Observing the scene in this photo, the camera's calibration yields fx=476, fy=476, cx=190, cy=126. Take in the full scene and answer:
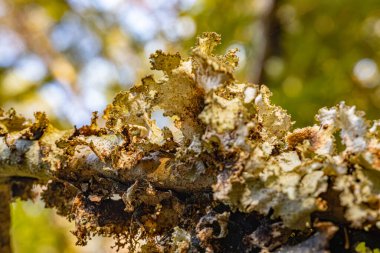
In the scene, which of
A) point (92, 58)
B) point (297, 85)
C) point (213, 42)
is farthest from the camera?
point (92, 58)

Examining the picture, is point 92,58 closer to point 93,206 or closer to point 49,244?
point 49,244

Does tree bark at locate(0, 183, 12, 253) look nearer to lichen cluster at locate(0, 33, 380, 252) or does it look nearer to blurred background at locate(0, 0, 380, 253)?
lichen cluster at locate(0, 33, 380, 252)

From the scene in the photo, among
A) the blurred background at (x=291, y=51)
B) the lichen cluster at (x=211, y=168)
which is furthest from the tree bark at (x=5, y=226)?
the blurred background at (x=291, y=51)

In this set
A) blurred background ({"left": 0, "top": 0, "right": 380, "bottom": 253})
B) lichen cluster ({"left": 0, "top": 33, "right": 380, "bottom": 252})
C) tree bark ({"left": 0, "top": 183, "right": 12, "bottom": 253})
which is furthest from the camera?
blurred background ({"left": 0, "top": 0, "right": 380, "bottom": 253})

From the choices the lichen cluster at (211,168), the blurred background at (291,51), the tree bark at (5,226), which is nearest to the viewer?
the lichen cluster at (211,168)

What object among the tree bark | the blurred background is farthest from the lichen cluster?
the blurred background

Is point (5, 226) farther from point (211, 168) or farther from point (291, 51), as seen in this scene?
point (291, 51)

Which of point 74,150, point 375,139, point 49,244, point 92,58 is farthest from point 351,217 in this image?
point 92,58

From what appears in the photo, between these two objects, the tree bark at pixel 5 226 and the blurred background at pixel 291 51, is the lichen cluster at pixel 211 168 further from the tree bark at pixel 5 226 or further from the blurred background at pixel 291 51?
the blurred background at pixel 291 51

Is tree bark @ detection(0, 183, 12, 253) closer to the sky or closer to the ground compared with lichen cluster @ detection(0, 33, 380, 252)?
closer to the sky
